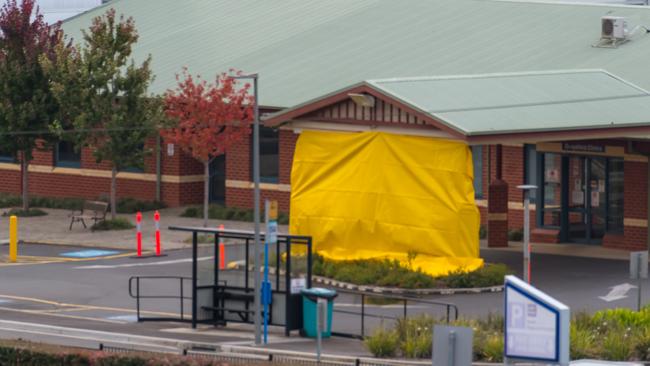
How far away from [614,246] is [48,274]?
49.4ft

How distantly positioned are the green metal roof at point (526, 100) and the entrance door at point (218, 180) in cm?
1450

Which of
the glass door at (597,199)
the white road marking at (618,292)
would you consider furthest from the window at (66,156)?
the white road marking at (618,292)

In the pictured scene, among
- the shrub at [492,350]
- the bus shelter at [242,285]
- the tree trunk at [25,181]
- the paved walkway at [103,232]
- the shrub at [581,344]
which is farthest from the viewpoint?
the tree trunk at [25,181]

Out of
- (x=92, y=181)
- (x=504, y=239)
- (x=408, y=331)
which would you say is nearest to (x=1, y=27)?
(x=92, y=181)

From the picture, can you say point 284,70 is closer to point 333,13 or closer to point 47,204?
point 333,13

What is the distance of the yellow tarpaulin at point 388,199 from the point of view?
38.0 metres

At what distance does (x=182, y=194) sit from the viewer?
54.2 metres

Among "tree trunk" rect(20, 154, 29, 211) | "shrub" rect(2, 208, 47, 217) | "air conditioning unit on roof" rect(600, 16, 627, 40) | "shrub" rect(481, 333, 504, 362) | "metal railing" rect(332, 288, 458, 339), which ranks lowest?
"shrub" rect(481, 333, 504, 362)

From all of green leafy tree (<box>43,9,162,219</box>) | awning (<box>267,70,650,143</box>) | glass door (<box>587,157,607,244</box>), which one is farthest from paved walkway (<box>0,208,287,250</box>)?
glass door (<box>587,157,607,244</box>)

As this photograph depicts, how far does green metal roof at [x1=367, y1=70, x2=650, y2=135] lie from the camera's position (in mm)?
38062

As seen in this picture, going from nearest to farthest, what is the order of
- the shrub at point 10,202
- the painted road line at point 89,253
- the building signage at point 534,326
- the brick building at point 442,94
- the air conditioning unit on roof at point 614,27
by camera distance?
1. the building signage at point 534,326
2. the brick building at point 442,94
3. the painted road line at point 89,253
4. the air conditioning unit on roof at point 614,27
5. the shrub at point 10,202

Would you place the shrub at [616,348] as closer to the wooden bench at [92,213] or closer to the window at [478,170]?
the window at [478,170]

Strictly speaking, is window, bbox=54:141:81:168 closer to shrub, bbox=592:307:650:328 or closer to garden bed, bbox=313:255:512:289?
garden bed, bbox=313:255:512:289

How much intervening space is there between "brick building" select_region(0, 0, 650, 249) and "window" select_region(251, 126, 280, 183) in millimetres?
45
